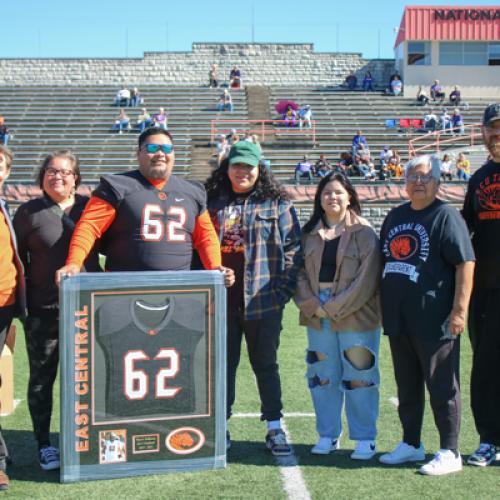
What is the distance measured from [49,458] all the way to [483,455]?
250 cm

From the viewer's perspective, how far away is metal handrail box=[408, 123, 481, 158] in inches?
1063

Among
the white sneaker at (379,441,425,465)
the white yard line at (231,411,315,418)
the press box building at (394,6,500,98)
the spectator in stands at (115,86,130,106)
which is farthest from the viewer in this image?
the press box building at (394,6,500,98)

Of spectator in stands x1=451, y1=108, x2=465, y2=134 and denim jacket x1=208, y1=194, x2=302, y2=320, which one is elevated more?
spectator in stands x1=451, y1=108, x2=465, y2=134

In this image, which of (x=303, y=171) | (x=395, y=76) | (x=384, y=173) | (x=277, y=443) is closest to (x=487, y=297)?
(x=277, y=443)

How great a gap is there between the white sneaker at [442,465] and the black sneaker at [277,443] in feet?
2.62

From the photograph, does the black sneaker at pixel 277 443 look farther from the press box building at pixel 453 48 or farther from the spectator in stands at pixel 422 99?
the press box building at pixel 453 48

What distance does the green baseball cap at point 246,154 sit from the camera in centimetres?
453

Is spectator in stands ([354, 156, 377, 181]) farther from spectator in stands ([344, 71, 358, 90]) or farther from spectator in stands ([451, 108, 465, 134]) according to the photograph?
spectator in stands ([344, 71, 358, 90])

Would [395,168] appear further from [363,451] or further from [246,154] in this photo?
[363,451]

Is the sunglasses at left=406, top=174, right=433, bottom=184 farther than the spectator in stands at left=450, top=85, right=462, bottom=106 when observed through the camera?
No

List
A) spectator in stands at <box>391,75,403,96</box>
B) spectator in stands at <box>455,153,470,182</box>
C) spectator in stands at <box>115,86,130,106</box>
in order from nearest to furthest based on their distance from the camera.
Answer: spectator in stands at <box>455,153,470,182</box>
spectator in stands at <box>115,86,130,106</box>
spectator in stands at <box>391,75,403,96</box>

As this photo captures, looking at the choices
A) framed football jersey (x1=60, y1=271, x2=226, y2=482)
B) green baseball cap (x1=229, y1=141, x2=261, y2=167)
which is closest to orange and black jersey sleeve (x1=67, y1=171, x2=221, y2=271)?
framed football jersey (x1=60, y1=271, x2=226, y2=482)

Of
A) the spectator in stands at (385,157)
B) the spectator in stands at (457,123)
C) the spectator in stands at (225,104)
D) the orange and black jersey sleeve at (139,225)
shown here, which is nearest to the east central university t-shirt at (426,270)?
the orange and black jersey sleeve at (139,225)

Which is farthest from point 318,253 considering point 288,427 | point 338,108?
point 338,108
